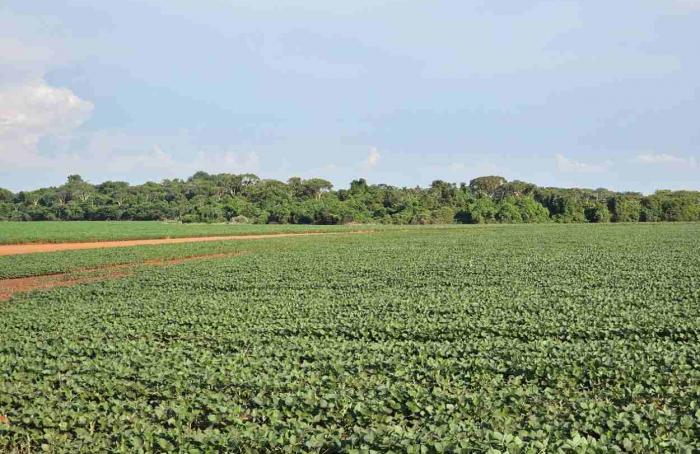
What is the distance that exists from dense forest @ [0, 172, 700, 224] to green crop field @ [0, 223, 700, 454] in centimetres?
9360

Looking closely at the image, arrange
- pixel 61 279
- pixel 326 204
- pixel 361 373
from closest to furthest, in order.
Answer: pixel 361 373, pixel 61 279, pixel 326 204

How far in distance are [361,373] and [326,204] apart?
107 metres

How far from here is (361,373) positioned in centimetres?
832

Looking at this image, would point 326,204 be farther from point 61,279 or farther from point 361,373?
point 361,373

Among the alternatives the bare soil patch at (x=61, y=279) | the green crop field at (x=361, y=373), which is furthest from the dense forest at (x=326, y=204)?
the green crop field at (x=361, y=373)

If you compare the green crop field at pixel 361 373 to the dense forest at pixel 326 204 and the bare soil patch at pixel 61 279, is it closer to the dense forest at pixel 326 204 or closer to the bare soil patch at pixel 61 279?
the bare soil patch at pixel 61 279

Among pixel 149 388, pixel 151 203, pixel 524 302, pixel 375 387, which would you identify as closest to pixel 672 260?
pixel 524 302

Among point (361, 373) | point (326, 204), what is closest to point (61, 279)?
point (361, 373)

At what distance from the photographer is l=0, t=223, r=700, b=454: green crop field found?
6105 mm

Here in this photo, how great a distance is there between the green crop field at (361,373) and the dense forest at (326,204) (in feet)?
307

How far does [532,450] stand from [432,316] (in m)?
8.00

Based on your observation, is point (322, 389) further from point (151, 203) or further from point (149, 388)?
point (151, 203)

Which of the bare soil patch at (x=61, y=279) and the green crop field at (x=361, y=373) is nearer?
the green crop field at (x=361, y=373)

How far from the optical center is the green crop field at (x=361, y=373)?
6105mm
